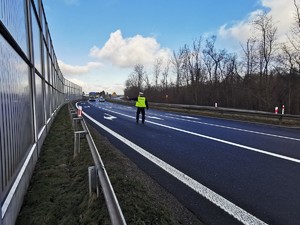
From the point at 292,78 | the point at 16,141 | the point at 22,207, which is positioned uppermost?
the point at 292,78

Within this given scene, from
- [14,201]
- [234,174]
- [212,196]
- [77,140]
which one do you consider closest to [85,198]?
[14,201]

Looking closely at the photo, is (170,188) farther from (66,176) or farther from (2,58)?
(2,58)

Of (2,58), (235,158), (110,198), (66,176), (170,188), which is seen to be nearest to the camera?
(110,198)

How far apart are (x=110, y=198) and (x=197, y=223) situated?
4.75ft

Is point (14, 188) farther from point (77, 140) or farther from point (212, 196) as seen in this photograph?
point (77, 140)

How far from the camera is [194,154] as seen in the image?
23.8 feet

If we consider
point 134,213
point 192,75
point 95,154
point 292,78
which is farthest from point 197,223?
point 192,75

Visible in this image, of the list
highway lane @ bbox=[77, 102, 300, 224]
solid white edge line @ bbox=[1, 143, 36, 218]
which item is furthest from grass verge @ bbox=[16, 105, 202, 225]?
solid white edge line @ bbox=[1, 143, 36, 218]

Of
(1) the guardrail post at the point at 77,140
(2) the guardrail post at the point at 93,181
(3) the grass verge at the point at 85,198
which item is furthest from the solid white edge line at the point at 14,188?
(1) the guardrail post at the point at 77,140

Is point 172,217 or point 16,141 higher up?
point 16,141

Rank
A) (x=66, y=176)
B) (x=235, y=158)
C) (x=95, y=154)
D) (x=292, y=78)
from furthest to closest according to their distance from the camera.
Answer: (x=292, y=78) → (x=235, y=158) → (x=66, y=176) → (x=95, y=154)

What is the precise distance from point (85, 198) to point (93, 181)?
491 mm

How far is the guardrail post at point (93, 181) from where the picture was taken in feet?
11.8

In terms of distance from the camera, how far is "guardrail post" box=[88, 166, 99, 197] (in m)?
3.59
